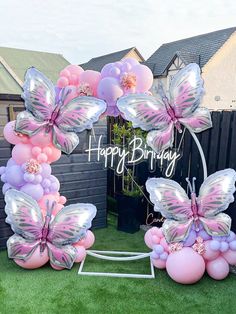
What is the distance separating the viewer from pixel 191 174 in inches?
168

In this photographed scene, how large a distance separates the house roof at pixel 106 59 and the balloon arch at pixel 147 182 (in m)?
18.1

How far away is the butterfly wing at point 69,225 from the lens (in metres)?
3.32

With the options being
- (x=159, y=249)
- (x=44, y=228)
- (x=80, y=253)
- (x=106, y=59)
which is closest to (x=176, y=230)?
(x=159, y=249)

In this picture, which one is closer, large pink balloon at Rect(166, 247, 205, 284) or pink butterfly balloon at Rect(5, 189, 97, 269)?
large pink balloon at Rect(166, 247, 205, 284)

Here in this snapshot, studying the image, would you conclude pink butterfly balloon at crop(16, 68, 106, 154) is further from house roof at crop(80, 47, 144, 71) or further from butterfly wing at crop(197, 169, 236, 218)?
house roof at crop(80, 47, 144, 71)

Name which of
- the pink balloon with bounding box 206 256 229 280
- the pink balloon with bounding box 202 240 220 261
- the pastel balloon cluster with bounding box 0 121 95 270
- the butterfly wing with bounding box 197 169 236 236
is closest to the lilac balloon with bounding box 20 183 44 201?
the pastel balloon cluster with bounding box 0 121 95 270

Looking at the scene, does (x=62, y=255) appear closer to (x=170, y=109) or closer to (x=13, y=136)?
(x=13, y=136)

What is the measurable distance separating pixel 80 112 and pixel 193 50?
16761 mm

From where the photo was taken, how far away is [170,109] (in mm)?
3336

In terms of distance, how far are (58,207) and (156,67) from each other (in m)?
16.4

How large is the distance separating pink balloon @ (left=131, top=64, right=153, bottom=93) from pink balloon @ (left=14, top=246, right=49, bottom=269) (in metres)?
2.16

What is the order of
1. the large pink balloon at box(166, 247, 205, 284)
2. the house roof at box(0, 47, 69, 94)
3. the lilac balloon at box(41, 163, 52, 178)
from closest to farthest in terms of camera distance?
the large pink balloon at box(166, 247, 205, 284) → the lilac balloon at box(41, 163, 52, 178) → the house roof at box(0, 47, 69, 94)

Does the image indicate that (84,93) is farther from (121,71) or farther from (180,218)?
(180,218)

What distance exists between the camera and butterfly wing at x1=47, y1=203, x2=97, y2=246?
10.9ft
